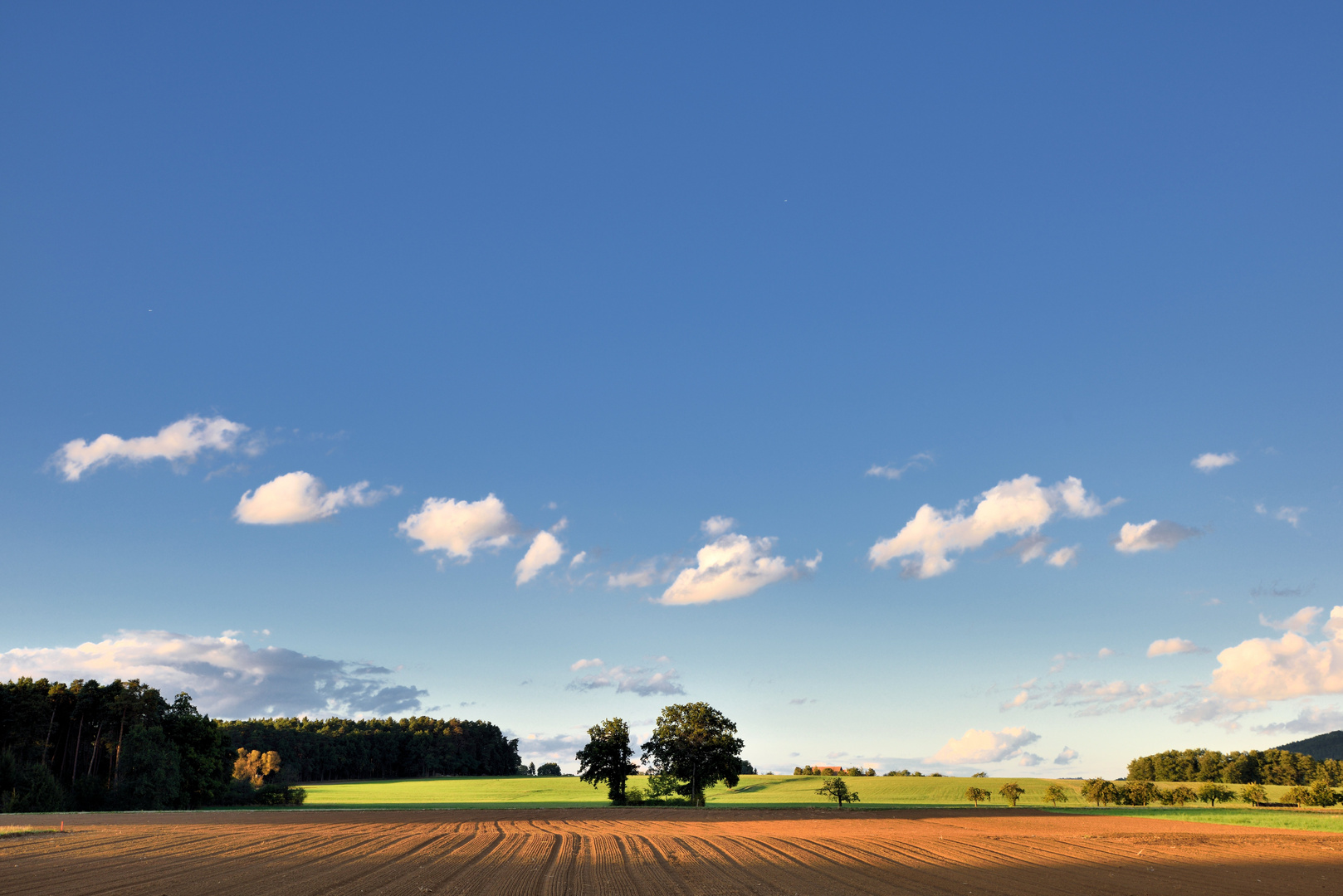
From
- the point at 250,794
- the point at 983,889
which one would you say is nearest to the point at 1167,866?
the point at 983,889

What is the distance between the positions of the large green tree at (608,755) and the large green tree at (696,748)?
76.3 inches

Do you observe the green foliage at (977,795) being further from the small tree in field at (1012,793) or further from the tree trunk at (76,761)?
the tree trunk at (76,761)

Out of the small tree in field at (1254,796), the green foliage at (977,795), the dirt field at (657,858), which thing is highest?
the dirt field at (657,858)

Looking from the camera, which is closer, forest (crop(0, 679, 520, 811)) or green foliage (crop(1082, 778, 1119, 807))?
forest (crop(0, 679, 520, 811))

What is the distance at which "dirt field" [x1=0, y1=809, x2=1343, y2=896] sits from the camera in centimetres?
2188

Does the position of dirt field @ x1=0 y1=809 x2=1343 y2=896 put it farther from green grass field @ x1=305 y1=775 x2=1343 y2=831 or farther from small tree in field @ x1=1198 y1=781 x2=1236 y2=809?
small tree in field @ x1=1198 y1=781 x2=1236 y2=809

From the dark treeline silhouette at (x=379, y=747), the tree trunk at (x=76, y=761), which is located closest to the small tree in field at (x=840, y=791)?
the tree trunk at (x=76, y=761)

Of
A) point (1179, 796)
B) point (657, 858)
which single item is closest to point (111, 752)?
point (657, 858)

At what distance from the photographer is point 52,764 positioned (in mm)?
81562

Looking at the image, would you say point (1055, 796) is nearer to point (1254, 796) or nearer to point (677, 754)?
point (1254, 796)

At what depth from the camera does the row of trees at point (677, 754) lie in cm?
7119

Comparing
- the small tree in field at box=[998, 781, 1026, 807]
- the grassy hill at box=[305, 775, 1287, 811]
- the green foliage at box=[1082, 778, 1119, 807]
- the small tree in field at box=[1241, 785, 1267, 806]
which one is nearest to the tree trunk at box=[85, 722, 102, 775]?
the grassy hill at box=[305, 775, 1287, 811]

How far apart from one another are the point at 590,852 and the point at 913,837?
17.8 metres

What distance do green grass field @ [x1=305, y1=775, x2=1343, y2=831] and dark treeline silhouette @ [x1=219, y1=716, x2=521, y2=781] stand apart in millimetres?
→ 18347
